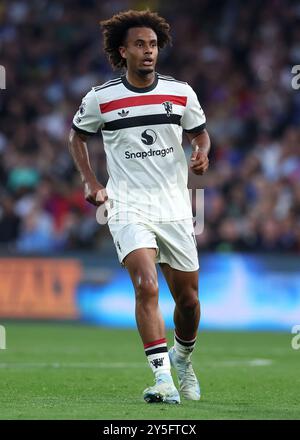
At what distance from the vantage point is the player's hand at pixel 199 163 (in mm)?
8000

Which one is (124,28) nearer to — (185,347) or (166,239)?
(166,239)

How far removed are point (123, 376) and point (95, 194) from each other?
2874 mm

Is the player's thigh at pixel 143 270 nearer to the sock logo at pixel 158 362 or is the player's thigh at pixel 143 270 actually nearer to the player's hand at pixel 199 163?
the sock logo at pixel 158 362

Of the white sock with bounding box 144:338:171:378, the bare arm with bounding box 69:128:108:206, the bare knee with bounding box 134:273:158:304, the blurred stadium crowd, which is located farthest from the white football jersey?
the blurred stadium crowd

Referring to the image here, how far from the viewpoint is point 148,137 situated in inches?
324

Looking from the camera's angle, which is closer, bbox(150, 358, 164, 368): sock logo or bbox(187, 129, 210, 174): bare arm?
bbox(150, 358, 164, 368): sock logo

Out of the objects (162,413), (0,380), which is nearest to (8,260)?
(0,380)

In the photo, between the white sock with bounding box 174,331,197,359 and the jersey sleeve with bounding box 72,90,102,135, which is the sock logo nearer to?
the white sock with bounding box 174,331,197,359

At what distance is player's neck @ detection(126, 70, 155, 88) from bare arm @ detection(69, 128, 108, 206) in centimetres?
55

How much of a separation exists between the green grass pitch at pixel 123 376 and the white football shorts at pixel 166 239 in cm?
102

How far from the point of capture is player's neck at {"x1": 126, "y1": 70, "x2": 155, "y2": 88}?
8312 mm

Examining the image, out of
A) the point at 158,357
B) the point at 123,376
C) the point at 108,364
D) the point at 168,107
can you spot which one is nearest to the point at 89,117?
the point at 168,107

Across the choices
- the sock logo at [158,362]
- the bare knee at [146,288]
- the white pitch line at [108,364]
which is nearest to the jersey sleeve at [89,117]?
the bare knee at [146,288]
